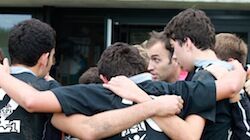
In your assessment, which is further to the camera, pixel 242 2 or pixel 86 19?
pixel 86 19

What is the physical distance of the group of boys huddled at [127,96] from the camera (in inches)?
120

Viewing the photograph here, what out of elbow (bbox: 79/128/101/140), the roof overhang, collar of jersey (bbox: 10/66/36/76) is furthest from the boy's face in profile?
the roof overhang

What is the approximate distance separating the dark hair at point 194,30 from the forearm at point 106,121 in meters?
0.50

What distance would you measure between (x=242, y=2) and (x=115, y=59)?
11.9 feet

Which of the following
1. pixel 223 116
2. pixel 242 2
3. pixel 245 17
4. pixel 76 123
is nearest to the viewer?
pixel 76 123

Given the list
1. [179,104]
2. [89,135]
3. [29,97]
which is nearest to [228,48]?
[179,104]

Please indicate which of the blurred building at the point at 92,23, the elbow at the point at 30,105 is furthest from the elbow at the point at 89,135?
the blurred building at the point at 92,23

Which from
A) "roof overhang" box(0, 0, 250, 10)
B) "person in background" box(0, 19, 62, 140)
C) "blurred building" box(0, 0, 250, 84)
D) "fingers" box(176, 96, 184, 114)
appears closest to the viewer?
"fingers" box(176, 96, 184, 114)

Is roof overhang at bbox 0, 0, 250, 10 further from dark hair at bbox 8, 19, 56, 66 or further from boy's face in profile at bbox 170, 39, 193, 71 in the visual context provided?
dark hair at bbox 8, 19, 56, 66

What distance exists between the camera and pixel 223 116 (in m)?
3.32

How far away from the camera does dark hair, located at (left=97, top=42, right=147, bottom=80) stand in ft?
10.4

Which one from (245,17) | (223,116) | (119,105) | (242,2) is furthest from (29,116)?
(245,17)

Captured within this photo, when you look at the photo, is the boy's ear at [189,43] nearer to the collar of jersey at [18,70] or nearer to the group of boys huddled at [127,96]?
the group of boys huddled at [127,96]

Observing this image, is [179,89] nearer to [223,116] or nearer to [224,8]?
[223,116]
